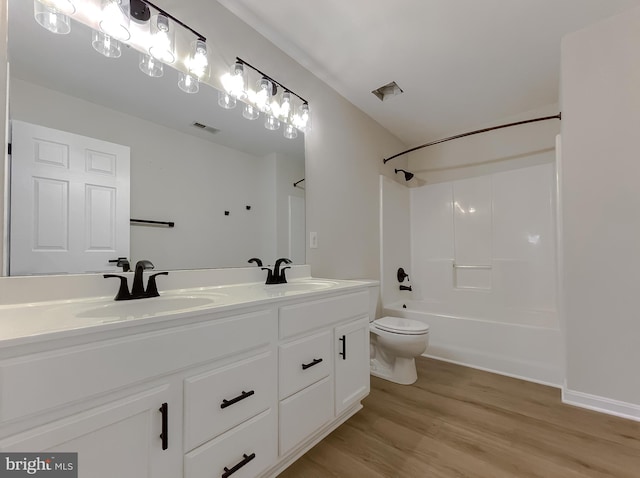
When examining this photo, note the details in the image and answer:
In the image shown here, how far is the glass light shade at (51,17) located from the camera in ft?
3.32

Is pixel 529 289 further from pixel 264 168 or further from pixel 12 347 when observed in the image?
pixel 12 347

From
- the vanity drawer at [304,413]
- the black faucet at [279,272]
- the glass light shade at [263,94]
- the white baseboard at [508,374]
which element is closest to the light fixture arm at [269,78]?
the glass light shade at [263,94]

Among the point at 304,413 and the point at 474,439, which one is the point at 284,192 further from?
the point at 474,439

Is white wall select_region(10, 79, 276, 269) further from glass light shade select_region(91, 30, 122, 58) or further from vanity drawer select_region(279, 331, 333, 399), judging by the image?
vanity drawer select_region(279, 331, 333, 399)

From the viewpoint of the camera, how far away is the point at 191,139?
1.44 meters

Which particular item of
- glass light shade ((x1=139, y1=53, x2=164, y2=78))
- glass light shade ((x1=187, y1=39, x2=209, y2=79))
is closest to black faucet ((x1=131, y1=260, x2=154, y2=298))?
glass light shade ((x1=139, y1=53, x2=164, y2=78))

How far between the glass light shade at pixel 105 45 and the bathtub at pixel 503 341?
2.73 metres

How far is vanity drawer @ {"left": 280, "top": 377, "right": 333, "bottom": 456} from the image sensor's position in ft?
3.82

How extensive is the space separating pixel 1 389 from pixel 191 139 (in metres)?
1.23

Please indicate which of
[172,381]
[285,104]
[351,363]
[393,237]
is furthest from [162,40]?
[393,237]

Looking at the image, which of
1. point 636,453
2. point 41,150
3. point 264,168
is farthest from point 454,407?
point 41,150

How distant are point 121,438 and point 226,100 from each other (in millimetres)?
1577

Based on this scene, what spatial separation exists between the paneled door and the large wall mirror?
0.01m

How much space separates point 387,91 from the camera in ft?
7.88
